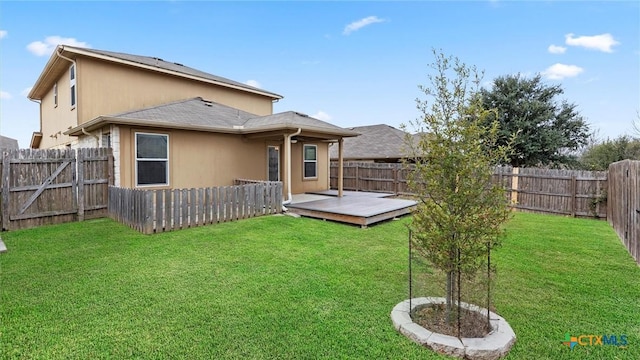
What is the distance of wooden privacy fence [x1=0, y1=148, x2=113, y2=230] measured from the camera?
23.2ft

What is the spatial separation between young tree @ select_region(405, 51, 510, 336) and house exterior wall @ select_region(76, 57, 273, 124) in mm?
11547

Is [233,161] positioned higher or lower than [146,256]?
higher

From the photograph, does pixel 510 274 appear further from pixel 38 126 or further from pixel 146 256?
pixel 38 126

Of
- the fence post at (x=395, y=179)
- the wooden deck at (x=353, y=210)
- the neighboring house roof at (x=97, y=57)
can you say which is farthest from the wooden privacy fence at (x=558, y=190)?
the neighboring house roof at (x=97, y=57)

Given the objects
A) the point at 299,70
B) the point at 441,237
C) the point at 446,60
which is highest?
the point at 299,70

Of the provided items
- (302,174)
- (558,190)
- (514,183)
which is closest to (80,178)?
(302,174)

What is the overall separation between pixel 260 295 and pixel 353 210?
5193 millimetres

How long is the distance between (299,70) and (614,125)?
74.9 feet

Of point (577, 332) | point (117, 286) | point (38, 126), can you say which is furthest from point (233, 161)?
point (38, 126)

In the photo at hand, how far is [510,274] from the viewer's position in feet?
14.9

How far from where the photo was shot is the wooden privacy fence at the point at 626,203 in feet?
18.0

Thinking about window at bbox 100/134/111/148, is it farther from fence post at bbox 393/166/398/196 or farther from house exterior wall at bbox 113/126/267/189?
fence post at bbox 393/166/398/196

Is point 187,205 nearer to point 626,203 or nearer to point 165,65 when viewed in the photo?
point 165,65

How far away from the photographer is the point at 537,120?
52.3 ft
